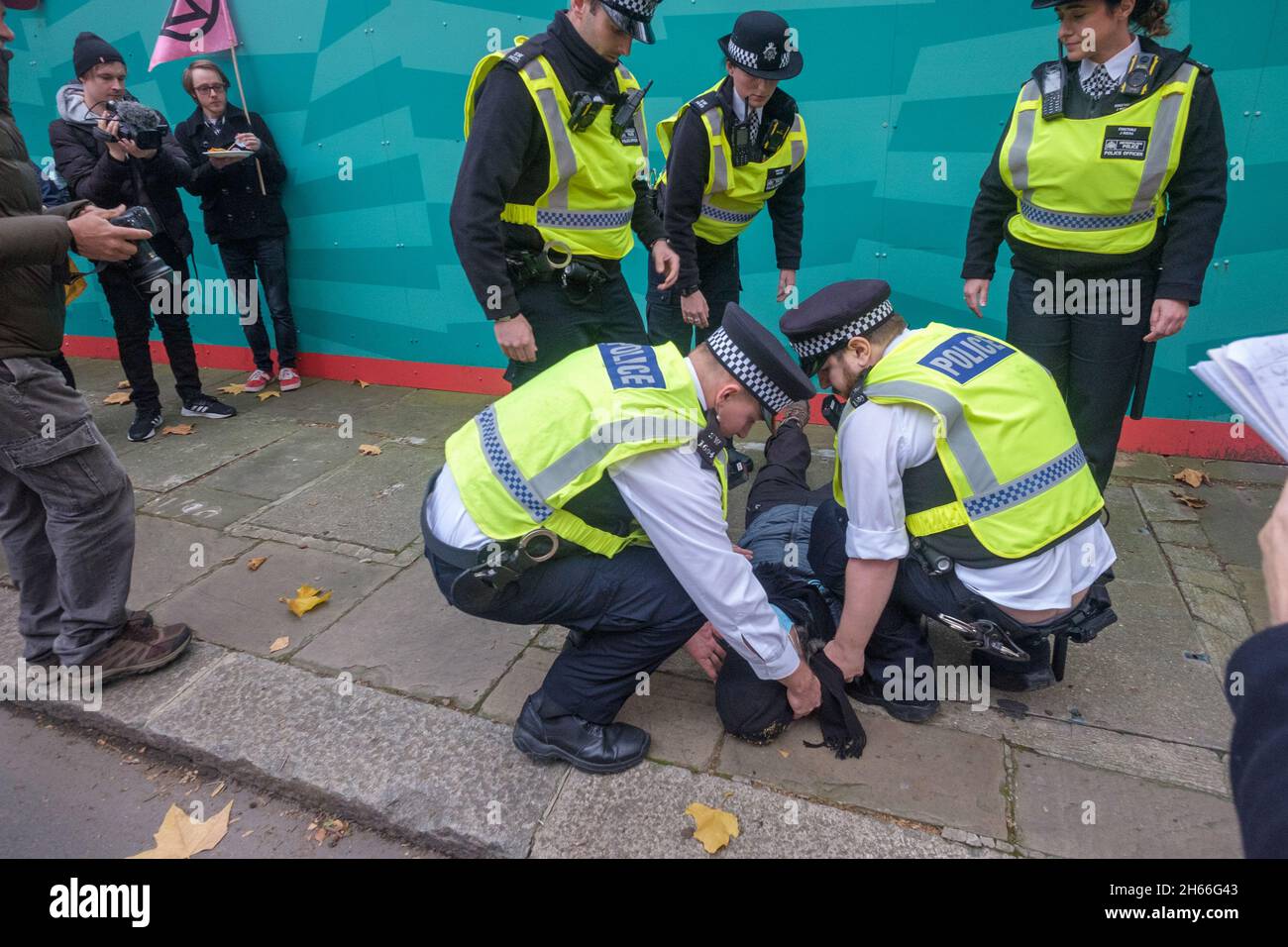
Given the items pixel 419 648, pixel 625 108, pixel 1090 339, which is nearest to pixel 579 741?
pixel 419 648

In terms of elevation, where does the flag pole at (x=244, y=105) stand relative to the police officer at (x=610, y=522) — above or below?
above

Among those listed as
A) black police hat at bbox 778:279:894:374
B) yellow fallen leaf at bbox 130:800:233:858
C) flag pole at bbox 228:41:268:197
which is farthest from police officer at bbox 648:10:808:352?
flag pole at bbox 228:41:268:197

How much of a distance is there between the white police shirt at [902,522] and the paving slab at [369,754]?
3.70 ft

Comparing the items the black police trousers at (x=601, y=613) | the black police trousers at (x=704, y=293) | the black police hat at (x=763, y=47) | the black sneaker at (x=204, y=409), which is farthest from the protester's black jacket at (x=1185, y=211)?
the black sneaker at (x=204, y=409)

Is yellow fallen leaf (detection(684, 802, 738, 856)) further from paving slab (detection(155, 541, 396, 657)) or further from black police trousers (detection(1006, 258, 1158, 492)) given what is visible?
black police trousers (detection(1006, 258, 1158, 492))

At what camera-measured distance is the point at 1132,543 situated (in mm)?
3334

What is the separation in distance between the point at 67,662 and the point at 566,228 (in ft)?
7.30

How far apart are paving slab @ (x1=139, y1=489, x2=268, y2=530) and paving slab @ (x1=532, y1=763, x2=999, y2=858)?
256 centimetres

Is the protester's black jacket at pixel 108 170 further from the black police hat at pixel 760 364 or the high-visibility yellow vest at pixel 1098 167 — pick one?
the high-visibility yellow vest at pixel 1098 167

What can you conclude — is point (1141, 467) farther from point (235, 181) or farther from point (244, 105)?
point (244, 105)

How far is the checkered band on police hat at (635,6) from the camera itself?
8.18 feet

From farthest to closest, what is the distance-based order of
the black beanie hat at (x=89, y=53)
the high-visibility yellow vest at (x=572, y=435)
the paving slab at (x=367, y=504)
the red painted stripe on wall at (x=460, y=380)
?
the black beanie hat at (x=89, y=53) < the red painted stripe on wall at (x=460, y=380) < the paving slab at (x=367, y=504) < the high-visibility yellow vest at (x=572, y=435)

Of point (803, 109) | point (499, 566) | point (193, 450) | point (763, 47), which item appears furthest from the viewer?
point (193, 450)

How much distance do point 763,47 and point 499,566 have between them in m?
2.54
